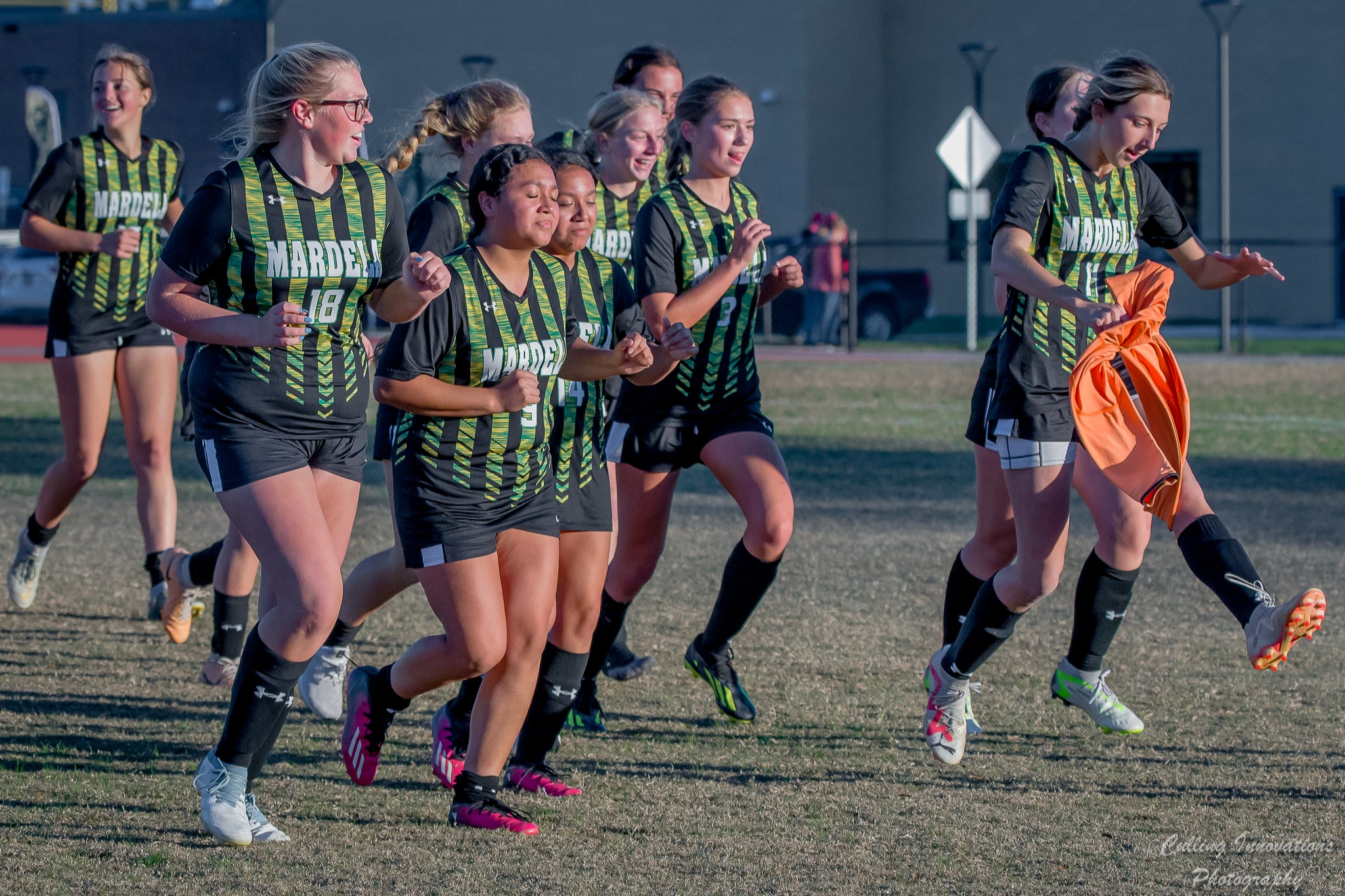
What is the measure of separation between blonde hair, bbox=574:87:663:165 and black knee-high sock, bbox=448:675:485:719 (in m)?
1.75

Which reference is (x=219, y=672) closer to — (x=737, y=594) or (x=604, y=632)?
(x=604, y=632)

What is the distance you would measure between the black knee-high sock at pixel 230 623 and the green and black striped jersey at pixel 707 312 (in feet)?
4.90

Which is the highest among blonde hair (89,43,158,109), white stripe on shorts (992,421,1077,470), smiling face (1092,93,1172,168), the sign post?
the sign post

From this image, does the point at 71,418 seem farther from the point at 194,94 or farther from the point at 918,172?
the point at 194,94

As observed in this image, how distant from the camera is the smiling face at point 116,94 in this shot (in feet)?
20.1

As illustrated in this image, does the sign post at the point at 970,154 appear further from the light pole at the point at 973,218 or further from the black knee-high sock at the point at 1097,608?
the black knee-high sock at the point at 1097,608

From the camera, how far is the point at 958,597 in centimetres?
521

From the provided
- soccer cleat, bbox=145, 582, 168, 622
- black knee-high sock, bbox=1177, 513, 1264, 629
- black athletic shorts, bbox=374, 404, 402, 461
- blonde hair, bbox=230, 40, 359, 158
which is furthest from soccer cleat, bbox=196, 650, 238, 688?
black knee-high sock, bbox=1177, 513, 1264, 629

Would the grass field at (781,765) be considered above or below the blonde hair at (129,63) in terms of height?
below

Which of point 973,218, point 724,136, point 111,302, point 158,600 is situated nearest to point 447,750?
point 724,136

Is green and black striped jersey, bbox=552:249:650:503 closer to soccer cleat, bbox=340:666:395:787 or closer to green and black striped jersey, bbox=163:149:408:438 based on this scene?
green and black striped jersey, bbox=163:149:408:438

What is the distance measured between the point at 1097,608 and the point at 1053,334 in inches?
34.7

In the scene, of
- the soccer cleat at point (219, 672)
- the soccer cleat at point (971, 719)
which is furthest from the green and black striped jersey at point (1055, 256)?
the soccer cleat at point (219, 672)

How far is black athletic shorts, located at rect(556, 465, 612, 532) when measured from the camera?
13.8ft
